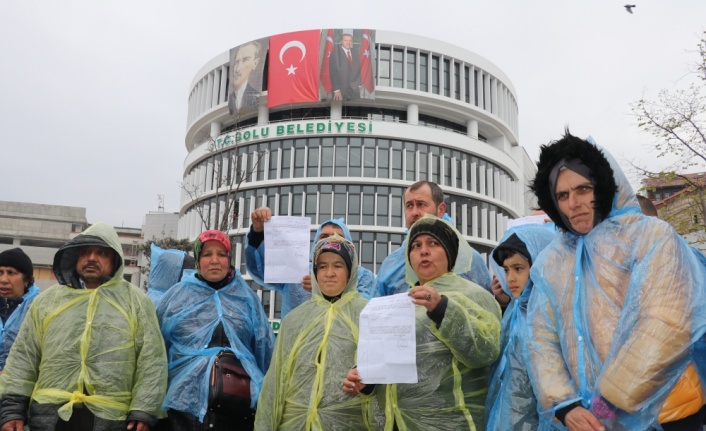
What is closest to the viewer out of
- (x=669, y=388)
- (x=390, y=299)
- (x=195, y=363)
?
(x=669, y=388)

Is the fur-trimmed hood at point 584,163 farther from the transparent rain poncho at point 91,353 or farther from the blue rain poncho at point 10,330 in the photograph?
the blue rain poncho at point 10,330

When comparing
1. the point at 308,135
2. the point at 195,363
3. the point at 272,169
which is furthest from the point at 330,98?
the point at 195,363

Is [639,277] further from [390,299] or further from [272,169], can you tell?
[272,169]

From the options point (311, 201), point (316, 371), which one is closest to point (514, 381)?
point (316, 371)

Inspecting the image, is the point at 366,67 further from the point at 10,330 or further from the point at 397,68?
the point at 10,330

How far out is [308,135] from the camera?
112ft

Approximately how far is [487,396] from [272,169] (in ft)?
108

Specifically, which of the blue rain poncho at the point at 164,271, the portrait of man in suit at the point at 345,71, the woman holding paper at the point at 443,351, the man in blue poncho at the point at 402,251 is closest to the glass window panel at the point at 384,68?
the portrait of man in suit at the point at 345,71

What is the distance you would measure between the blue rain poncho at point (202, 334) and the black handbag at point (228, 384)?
3 centimetres

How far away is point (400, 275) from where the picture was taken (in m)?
4.03

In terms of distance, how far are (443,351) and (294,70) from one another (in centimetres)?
3238

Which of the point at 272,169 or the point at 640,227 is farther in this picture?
the point at 272,169

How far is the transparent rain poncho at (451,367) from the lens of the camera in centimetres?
278

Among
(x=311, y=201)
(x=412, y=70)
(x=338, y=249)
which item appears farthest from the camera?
(x=412, y=70)
